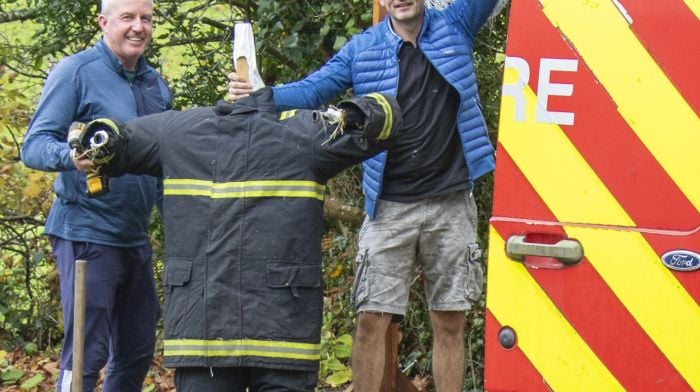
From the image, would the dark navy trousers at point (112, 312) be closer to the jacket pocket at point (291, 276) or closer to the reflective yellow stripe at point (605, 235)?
the jacket pocket at point (291, 276)

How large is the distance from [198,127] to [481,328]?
259 centimetres

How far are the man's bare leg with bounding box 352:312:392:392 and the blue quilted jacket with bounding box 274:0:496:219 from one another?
435 millimetres

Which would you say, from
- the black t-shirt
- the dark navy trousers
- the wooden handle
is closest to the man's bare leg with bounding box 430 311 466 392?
the black t-shirt

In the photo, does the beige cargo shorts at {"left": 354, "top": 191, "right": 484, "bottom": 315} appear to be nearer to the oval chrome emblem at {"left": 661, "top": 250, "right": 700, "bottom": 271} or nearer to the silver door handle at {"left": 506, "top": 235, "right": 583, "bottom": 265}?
the silver door handle at {"left": 506, "top": 235, "right": 583, "bottom": 265}

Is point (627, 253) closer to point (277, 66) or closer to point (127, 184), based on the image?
point (127, 184)

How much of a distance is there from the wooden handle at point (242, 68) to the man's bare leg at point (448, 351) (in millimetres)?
1376

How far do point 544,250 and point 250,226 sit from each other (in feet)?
3.64

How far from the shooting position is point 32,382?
7461mm

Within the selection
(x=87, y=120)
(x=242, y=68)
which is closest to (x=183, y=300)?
(x=242, y=68)

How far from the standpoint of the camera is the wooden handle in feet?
14.8

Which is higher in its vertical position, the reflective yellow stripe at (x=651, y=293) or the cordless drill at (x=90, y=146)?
the cordless drill at (x=90, y=146)

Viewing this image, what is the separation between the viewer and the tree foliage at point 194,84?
6309 millimetres

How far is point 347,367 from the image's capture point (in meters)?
6.65

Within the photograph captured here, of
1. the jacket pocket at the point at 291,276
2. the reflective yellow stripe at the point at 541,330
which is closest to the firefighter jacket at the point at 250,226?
the jacket pocket at the point at 291,276
